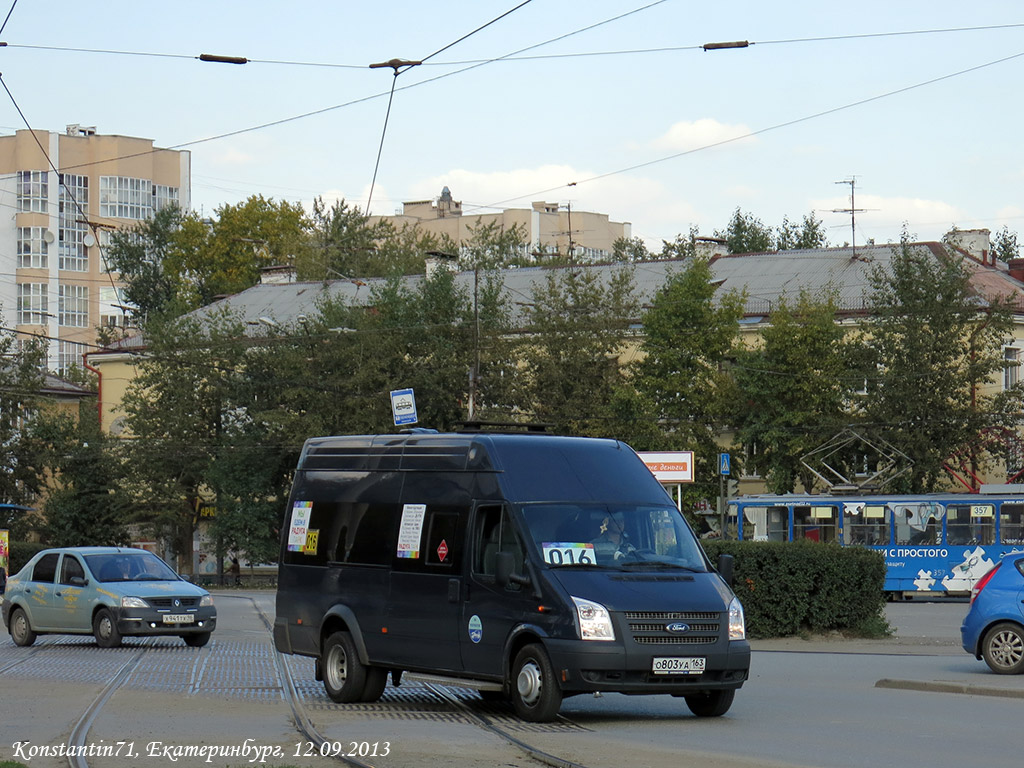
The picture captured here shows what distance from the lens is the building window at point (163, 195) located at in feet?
344

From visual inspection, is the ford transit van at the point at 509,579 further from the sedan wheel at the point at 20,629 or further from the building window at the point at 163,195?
the building window at the point at 163,195

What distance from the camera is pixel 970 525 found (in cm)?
4091

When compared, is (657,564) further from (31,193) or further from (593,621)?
(31,193)

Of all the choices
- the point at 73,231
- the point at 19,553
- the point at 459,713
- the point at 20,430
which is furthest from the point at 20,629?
the point at 73,231

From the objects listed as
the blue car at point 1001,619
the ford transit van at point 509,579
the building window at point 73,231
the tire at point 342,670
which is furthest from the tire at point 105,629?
the building window at point 73,231

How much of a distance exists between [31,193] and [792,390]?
2603 inches

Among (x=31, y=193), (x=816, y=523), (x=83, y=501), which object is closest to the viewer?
(x=816, y=523)

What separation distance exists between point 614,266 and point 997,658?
2060 inches

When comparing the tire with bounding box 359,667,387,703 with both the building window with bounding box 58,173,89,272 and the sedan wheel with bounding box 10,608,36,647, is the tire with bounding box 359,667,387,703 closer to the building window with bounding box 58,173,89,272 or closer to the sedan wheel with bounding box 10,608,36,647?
the sedan wheel with bounding box 10,608,36,647

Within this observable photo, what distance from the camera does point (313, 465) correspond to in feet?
53.1

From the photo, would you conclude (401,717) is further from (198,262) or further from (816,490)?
(198,262)

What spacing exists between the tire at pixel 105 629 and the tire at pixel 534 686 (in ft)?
40.3

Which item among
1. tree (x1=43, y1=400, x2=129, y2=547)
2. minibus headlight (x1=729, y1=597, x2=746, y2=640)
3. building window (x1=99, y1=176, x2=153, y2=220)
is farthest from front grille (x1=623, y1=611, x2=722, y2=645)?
building window (x1=99, y1=176, x2=153, y2=220)

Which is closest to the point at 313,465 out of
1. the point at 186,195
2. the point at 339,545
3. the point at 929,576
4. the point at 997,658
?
the point at 339,545
